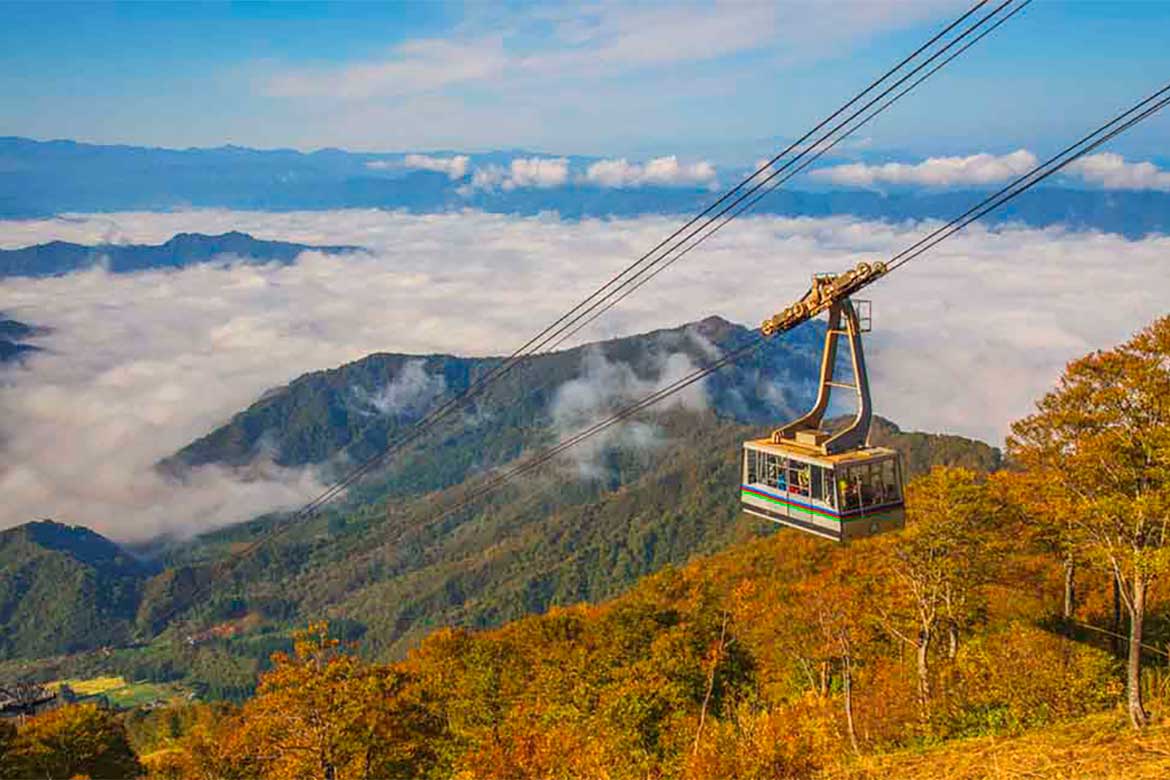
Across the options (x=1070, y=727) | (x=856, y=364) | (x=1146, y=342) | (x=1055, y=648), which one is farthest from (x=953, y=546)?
(x=856, y=364)

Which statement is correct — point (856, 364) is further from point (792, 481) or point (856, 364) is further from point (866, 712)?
point (866, 712)

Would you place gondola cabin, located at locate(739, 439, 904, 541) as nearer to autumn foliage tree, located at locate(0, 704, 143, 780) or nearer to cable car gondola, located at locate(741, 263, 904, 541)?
cable car gondola, located at locate(741, 263, 904, 541)

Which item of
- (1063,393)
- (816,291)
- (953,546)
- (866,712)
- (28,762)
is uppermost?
(816,291)

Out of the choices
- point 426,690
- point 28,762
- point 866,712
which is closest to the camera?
point 866,712

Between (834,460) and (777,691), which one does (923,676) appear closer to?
(834,460)

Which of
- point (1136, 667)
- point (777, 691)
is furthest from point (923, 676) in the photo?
point (777, 691)

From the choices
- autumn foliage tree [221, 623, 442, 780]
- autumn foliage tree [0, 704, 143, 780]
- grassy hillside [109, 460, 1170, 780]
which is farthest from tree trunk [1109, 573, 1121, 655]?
autumn foliage tree [0, 704, 143, 780]
